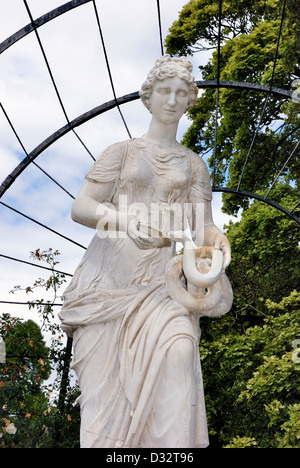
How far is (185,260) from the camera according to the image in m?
2.77

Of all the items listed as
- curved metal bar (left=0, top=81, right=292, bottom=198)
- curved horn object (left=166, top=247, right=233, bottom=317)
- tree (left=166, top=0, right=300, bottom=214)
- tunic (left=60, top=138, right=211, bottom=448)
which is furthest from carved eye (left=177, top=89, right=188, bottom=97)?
tree (left=166, top=0, right=300, bottom=214)

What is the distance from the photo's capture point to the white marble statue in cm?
269

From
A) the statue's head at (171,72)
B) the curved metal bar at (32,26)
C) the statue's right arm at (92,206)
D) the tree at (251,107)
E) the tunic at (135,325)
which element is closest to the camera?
the tunic at (135,325)

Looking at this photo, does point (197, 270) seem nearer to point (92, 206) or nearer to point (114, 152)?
point (92, 206)

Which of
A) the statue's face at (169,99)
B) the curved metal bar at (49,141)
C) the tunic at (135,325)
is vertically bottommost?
the tunic at (135,325)

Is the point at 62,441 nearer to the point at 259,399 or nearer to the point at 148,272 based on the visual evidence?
the point at 148,272

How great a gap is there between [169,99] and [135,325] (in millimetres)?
1170

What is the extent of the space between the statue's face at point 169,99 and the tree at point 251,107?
218 inches

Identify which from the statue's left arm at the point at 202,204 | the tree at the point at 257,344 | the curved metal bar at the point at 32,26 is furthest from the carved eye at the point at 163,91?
the tree at the point at 257,344

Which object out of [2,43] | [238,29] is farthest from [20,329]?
[238,29]

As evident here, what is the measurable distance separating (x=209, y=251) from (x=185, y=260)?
0.17 metres

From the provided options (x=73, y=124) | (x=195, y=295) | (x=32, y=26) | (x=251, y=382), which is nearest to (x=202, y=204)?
(x=195, y=295)

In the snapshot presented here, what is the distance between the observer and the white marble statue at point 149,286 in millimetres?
2691

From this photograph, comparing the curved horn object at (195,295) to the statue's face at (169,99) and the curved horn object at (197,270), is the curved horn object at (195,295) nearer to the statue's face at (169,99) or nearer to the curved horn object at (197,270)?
the curved horn object at (197,270)
